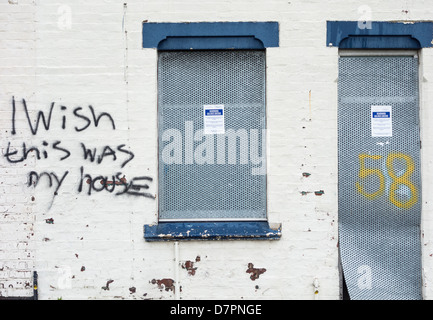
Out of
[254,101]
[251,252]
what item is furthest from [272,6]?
[251,252]

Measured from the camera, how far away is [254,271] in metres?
4.72

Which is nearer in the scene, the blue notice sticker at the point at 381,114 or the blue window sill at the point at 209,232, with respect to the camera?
the blue window sill at the point at 209,232

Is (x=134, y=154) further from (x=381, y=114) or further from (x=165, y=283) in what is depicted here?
(x=381, y=114)

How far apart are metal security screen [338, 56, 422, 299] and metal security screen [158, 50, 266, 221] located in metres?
0.95

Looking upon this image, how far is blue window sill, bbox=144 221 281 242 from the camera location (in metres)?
4.66

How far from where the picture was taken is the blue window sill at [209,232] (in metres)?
4.66

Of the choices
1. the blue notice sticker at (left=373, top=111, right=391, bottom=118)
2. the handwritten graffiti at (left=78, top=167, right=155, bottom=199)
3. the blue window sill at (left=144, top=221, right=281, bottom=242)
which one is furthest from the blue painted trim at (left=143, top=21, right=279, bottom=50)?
the blue window sill at (left=144, top=221, right=281, bottom=242)

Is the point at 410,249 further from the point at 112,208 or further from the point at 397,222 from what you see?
the point at 112,208

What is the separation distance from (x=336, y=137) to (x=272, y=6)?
1.60 m

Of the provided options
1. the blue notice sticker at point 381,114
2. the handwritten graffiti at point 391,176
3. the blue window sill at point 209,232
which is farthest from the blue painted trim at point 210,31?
the blue window sill at point 209,232

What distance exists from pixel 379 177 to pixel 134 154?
2.73 metres

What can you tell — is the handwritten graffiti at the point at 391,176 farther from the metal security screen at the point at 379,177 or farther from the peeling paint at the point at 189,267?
the peeling paint at the point at 189,267

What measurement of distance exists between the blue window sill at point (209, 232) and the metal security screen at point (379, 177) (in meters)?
0.87

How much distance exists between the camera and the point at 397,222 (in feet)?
15.7
